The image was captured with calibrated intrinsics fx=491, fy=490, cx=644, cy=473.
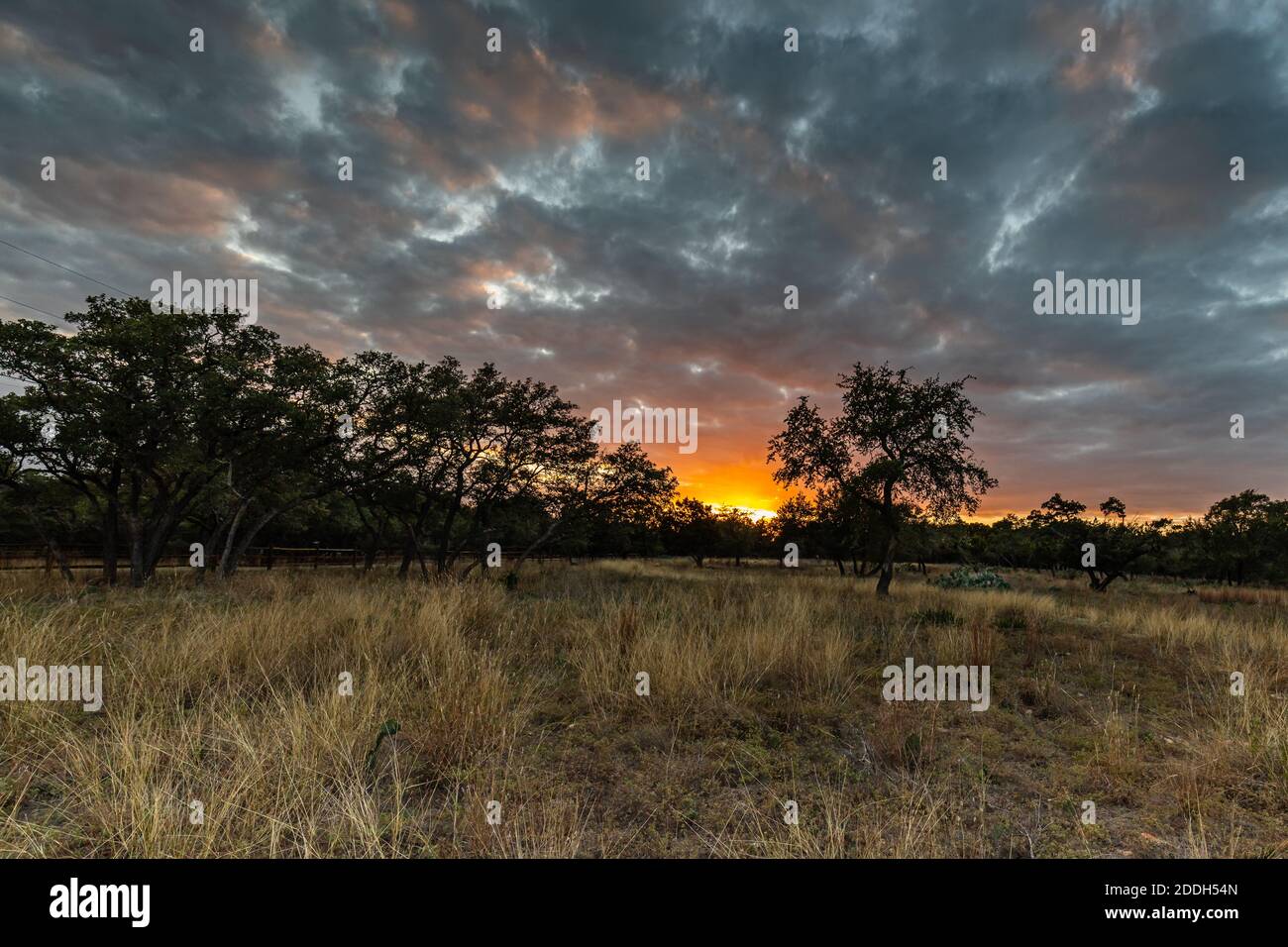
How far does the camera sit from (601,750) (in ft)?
13.4

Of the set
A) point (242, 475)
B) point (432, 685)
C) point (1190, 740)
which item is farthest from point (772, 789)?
point (242, 475)

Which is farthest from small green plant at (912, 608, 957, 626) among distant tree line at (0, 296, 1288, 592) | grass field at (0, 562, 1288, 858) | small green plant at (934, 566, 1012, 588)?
small green plant at (934, 566, 1012, 588)

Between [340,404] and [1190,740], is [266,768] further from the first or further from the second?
[340,404]

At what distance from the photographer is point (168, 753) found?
347 cm

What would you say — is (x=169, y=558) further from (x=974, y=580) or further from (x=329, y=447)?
(x=974, y=580)

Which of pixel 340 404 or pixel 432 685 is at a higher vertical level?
pixel 340 404

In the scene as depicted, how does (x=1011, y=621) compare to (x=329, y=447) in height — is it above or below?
below

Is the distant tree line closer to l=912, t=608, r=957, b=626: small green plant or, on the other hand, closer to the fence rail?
the fence rail

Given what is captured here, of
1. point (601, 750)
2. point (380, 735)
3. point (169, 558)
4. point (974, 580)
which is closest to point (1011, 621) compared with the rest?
point (601, 750)

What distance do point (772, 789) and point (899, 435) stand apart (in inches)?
723

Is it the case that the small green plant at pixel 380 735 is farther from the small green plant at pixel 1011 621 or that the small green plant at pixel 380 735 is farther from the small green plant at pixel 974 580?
the small green plant at pixel 974 580

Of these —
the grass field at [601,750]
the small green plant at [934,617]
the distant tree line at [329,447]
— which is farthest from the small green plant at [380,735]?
the distant tree line at [329,447]

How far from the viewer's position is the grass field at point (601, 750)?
2.86 metres
